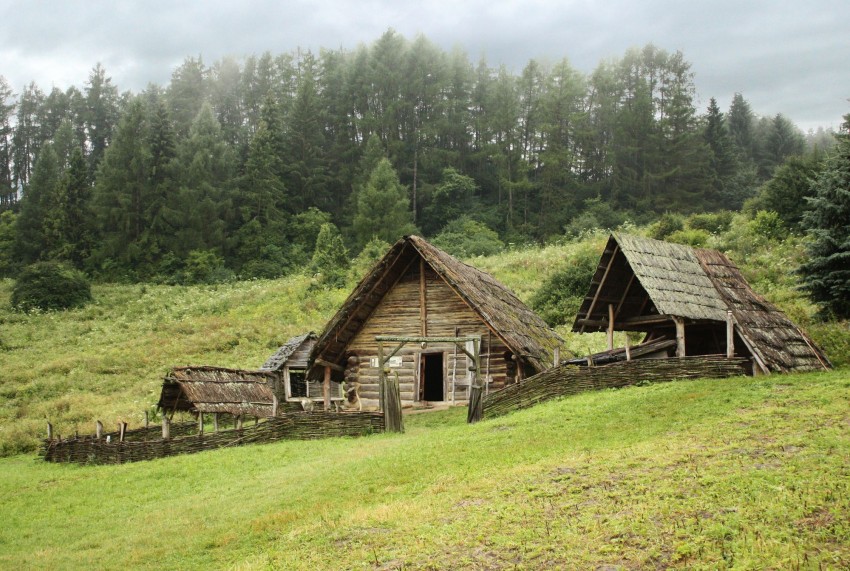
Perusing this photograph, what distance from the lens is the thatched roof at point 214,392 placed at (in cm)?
2659

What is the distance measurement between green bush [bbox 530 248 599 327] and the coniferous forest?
26541mm

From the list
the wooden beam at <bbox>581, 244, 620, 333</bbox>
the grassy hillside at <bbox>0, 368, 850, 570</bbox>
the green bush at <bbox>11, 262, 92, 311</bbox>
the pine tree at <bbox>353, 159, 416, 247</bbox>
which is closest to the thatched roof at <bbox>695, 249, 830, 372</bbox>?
the grassy hillside at <bbox>0, 368, 850, 570</bbox>

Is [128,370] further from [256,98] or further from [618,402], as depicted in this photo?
[256,98]

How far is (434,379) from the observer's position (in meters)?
32.4

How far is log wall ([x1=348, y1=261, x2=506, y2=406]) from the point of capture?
88.2ft

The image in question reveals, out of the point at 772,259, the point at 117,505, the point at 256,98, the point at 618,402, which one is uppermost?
the point at 256,98

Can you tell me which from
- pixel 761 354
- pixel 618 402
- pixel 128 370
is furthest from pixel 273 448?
pixel 128 370

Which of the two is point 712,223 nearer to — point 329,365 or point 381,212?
point 381,212

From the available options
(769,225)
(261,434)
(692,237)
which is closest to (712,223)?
(692,237)

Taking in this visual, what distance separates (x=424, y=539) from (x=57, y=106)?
11099 centimetres

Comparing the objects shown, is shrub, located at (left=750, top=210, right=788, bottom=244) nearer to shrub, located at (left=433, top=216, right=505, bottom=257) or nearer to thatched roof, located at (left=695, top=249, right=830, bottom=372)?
thatched roof, located at (left=695, top=249, right=830, bottom=372)

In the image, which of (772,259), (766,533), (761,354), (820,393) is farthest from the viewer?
(772,259)

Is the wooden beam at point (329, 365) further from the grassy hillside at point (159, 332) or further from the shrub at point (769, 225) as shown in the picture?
the shrub at point (769, 225)

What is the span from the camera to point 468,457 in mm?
15891
